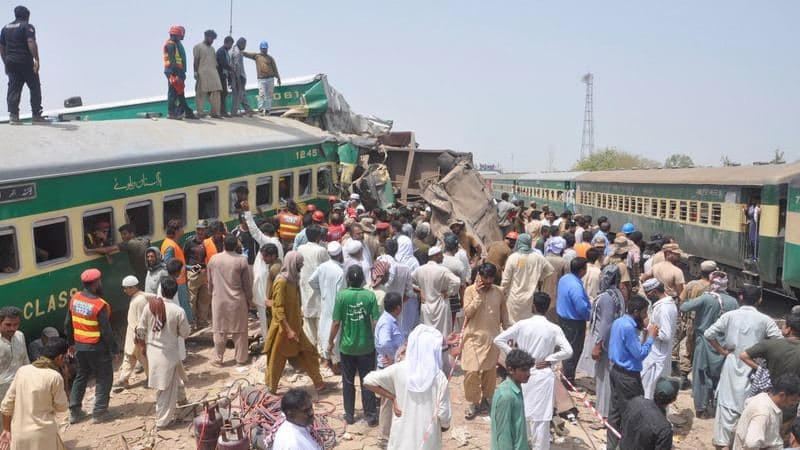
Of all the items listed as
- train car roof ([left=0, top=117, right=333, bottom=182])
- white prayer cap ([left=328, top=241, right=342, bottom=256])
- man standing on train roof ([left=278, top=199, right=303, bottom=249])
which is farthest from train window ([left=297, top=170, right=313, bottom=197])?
white prayer cap ([left=328, top=241, right=342, bottom=256])

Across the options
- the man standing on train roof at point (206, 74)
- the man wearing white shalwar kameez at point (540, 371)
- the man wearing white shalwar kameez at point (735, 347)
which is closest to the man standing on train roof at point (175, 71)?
the man standing on train roof at point (206, 74)

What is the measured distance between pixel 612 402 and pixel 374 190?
28.7 ft

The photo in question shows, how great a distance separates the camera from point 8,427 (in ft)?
17.8

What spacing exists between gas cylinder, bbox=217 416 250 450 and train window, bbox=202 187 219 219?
5485 millimetres

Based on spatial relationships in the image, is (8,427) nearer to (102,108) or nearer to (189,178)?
(189,178)

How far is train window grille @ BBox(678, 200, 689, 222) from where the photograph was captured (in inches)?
649

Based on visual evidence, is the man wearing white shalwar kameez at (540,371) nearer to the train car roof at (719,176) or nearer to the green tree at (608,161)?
the train car roof at (719,176)

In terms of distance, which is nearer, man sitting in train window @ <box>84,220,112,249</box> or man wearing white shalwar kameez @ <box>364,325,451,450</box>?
man wearing white shalwar kameez @ <box>364,325,451,450</box>

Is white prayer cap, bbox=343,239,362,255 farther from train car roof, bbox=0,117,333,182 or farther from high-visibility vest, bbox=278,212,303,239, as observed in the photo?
train car roof, bbox=0,117,333,182

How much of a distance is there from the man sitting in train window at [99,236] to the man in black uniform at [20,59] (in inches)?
77.3

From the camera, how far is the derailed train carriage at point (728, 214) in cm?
1230

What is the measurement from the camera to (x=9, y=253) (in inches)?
289

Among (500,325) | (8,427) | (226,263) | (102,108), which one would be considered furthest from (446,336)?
(102,108)

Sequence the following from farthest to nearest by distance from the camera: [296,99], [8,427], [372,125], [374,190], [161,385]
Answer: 1. [372,125]
2. [296,99]
3. [374,190]
4. [161,385]
5. [8,427]
